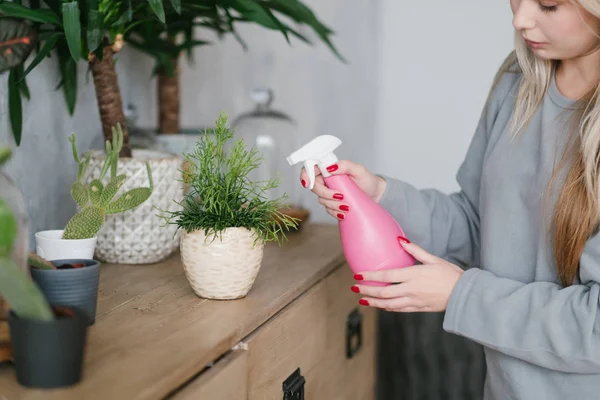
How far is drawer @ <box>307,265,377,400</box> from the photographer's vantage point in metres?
1.19

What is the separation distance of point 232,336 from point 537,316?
0.39 m

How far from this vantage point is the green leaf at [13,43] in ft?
2.38

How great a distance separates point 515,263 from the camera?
105 cm

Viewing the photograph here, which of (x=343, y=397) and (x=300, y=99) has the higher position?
(x=300, y=99)

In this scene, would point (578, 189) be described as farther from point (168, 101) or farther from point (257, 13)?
point (168, 101)

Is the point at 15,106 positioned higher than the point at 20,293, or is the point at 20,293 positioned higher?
the point at 15,106

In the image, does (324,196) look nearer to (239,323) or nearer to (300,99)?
(239,323)

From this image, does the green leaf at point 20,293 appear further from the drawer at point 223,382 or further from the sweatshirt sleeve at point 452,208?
the sweatshirt sleeve at point 452,208

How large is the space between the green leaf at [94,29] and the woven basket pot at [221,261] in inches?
11.8

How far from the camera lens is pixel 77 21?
3.17 ft

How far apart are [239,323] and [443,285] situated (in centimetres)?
29

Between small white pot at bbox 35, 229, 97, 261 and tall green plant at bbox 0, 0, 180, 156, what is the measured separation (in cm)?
24

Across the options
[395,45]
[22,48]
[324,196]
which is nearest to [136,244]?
[324,196]

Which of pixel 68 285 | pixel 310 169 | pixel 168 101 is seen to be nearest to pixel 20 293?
pixel 68 285
